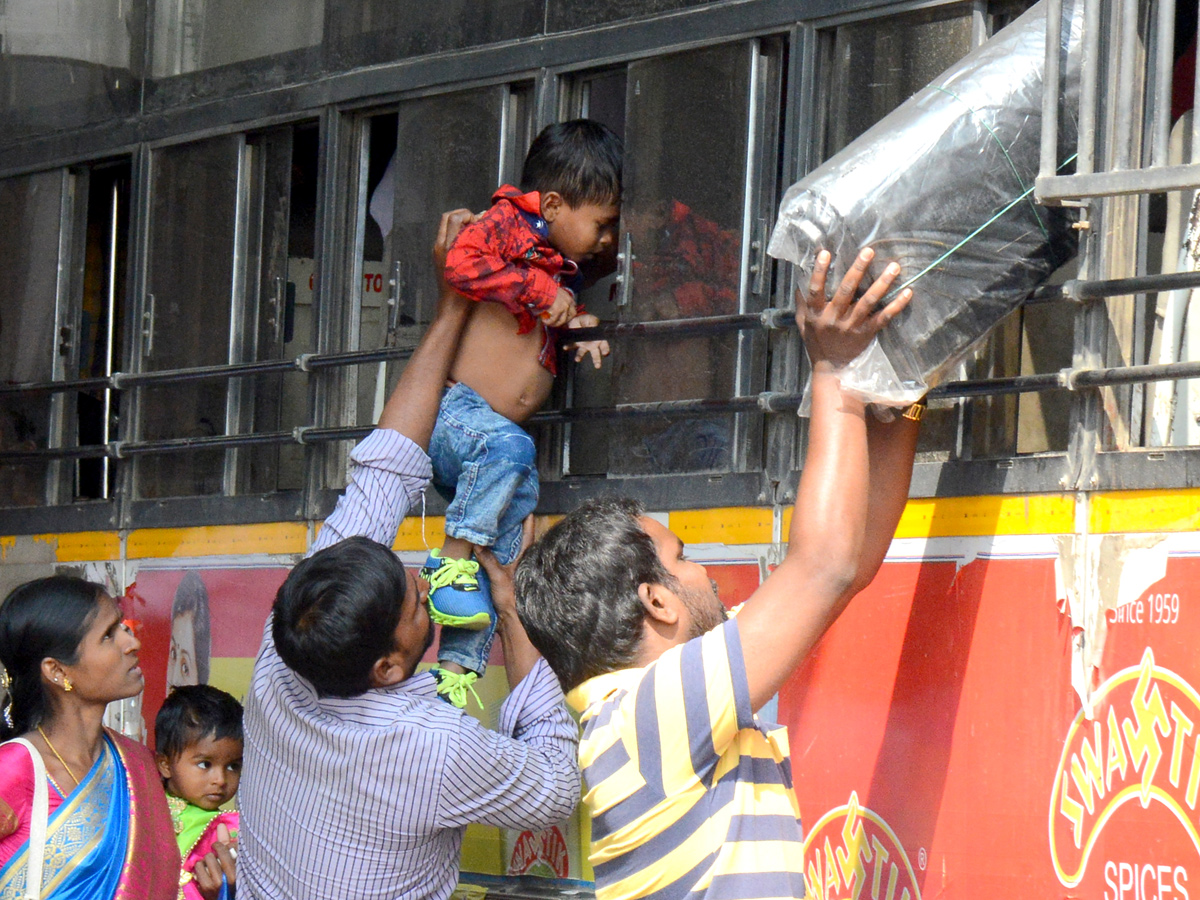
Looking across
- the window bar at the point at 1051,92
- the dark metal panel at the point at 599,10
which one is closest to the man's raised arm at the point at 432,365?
the dark metal panel at the point at 599,10

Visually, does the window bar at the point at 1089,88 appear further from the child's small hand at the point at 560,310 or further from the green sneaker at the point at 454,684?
the green sneaker at the point at 454,684

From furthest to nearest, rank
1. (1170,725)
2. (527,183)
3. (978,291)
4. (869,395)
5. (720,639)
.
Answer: (527,183)
(1170,725)
(978,291)
(869,395)
(720,639)

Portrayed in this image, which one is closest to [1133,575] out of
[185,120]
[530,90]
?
[530,90]

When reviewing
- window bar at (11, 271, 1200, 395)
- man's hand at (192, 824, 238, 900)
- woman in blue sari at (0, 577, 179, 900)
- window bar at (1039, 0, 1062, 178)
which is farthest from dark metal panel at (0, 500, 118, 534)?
window bar at (1039, 0, 1062, 178)

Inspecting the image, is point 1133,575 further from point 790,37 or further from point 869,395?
point 790,37

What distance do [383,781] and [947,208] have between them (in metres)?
1.55

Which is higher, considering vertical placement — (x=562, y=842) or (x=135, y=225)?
(x=135, y=225)

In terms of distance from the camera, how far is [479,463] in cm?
395

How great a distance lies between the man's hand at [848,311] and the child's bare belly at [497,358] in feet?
4.46

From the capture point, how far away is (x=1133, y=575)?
323 cm

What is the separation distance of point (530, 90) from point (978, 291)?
78.7 inches

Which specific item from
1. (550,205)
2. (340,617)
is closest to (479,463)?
(550,205)

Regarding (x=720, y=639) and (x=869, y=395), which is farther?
(x=869, y=395)

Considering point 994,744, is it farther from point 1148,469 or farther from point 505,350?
point 505,350
